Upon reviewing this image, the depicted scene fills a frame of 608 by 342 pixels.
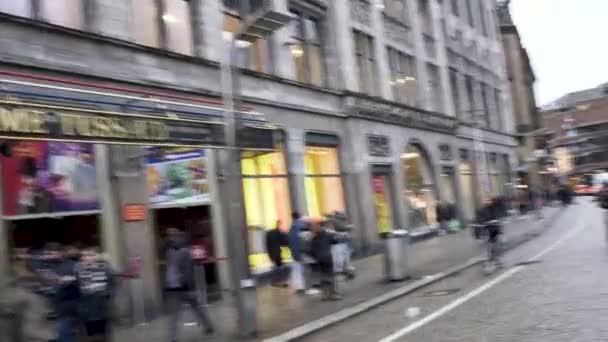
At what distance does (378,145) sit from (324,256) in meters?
11.9

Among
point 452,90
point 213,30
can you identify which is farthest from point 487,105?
point 213,30

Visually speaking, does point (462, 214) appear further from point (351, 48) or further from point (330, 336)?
point (330, 336)

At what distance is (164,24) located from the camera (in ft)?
50.9

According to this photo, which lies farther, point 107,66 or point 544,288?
point 107,66

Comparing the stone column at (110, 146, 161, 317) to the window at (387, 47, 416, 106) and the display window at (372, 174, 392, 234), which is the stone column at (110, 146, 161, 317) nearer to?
the display window at (372, 174, 392, 234)

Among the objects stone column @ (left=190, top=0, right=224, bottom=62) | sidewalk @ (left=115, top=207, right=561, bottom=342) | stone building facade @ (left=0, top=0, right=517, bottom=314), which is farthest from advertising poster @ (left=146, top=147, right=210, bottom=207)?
stone column @ (left=190, top=0, right=224, bottom=62)

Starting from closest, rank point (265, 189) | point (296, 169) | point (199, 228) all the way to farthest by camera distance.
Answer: point (199, 228) → point (265, 189) → point (296, 169)

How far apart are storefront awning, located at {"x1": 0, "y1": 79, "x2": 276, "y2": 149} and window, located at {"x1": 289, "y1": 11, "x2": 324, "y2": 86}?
7.94 m

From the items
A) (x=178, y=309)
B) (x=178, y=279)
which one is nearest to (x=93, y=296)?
(x=178, y=279)

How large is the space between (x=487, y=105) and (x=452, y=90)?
24.4 ft

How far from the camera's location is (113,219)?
12750 millimetres

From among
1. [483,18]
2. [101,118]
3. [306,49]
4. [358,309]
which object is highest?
[483,18]

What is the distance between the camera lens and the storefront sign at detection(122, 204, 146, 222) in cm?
1286

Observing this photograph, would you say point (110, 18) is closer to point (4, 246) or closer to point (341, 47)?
point (4, 246)
